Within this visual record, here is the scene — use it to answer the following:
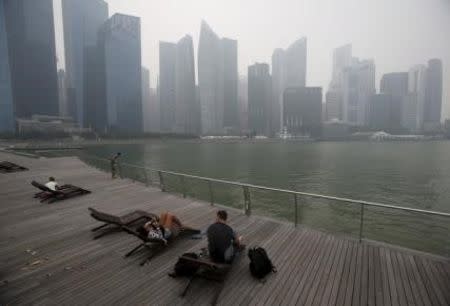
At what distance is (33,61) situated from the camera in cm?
12000

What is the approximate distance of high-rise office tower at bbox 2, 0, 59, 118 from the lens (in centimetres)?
7125

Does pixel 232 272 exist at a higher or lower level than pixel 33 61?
lower

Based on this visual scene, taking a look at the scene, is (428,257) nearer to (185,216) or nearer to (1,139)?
(185,216)

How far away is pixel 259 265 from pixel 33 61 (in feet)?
519

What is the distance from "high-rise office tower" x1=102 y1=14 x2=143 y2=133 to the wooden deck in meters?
188

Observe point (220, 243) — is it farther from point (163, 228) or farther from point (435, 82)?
point (435, 82)

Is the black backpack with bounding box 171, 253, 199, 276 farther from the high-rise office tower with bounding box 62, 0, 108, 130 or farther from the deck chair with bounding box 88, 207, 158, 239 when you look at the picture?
the high-rise office tower with bounding box 62, 0, 108, 130

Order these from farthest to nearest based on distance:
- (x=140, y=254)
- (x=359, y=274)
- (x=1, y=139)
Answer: (x=1, y=139), (x=140, y=254), (x=359, y=274)

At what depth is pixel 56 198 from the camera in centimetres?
1177

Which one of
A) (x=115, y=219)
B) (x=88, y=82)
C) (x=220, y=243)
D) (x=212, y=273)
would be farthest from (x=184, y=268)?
(x=88, y=82)

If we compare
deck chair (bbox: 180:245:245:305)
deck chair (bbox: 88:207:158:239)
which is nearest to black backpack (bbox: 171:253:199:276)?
deck chair (bbox: 180:245:245:305)

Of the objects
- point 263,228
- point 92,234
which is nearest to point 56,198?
point 92,234

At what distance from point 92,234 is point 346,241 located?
7915mm

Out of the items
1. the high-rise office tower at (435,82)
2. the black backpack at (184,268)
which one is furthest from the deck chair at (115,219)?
the high-rise office tower at (435,82)
